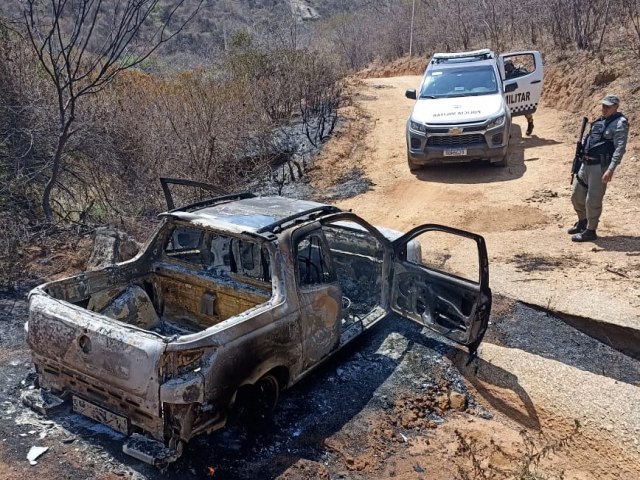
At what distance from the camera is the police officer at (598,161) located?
7.48m

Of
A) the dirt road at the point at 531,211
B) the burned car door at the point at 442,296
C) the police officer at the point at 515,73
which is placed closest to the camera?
the burned car door at the point at 442,296

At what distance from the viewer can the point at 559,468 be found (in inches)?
174

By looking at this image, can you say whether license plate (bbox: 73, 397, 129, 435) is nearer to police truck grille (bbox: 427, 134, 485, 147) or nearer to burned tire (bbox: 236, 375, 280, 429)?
burned tire (bbox: 236, 375, 280, 429)

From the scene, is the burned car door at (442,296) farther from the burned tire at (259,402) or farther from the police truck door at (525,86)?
the police truck door at (525,86)

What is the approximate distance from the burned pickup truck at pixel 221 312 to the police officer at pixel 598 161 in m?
3.66

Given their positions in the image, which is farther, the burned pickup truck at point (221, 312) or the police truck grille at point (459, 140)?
the police truck grille at point (459, 140)

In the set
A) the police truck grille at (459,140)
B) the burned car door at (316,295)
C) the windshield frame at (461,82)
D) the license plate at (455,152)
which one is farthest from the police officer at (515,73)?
the burned car door at (316,295)

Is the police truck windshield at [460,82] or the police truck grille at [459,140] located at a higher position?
the police truck windshield at [460,82]

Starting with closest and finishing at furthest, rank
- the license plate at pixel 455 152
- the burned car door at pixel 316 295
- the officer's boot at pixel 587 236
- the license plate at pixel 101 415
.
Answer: the license plate at pixel 101 415 → the burned car door at pixel 316 295 → the officer's boot at pixel 587 236 → the license plate at pixel 455 152

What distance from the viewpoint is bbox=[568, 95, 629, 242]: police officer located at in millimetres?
7484

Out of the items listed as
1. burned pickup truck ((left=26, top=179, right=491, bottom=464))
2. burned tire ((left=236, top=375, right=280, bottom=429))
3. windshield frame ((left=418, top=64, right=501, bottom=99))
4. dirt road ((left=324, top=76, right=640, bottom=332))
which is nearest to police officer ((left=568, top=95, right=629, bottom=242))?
dirt road ((left=324, top=76, right=640, bottom=332))

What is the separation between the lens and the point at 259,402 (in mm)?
4391

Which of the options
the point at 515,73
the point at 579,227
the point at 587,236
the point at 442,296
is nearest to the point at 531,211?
the point at 579,227

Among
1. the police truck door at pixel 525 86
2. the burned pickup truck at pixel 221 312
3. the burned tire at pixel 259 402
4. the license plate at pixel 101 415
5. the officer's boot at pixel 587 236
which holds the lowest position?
the officer's boot at pixel 587 236
